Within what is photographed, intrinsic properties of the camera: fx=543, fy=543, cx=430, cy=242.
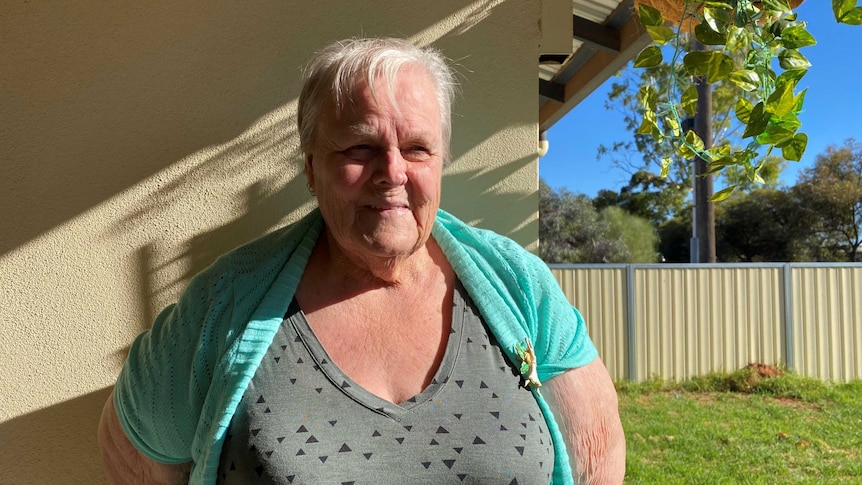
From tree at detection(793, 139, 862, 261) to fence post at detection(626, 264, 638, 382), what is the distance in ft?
19.4

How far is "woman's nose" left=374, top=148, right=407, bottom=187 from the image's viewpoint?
3.25ft

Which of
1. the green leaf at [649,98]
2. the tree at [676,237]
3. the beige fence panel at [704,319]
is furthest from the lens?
the tree at [676,237]

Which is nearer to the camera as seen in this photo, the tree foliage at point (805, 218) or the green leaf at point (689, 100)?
the green leaf at point (689, 100)

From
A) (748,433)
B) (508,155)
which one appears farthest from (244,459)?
(748,433)

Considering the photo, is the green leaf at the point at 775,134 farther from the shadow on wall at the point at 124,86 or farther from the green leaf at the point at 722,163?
the shadow on wall at the point at 124,86

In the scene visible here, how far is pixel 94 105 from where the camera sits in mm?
1424

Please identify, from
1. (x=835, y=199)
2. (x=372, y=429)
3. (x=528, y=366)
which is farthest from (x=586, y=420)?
(x=835, y=199)

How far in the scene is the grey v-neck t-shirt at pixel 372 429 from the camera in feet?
3.08

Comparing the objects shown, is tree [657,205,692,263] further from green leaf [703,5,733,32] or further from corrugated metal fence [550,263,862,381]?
green leaf [703,5,733,32]

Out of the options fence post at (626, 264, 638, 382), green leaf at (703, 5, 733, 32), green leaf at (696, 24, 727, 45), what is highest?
green leaf at (703, 5, 733, 32)

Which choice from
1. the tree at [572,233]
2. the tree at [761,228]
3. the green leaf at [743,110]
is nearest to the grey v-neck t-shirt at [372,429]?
the green leaf at [743,110]

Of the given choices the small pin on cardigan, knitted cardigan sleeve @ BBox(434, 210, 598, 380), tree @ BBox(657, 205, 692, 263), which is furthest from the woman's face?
tree @ BBox(657, 205, 692, 263)

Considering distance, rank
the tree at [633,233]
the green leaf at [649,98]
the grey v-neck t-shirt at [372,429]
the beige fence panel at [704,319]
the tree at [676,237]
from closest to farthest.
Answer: the grey v-neck t-shirt at [372,429] → the green leaf at [649,98] → the beige fence panel at [704,319] → the tree at [633,233] → the tree at [676,237]

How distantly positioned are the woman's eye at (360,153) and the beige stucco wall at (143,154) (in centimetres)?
51
